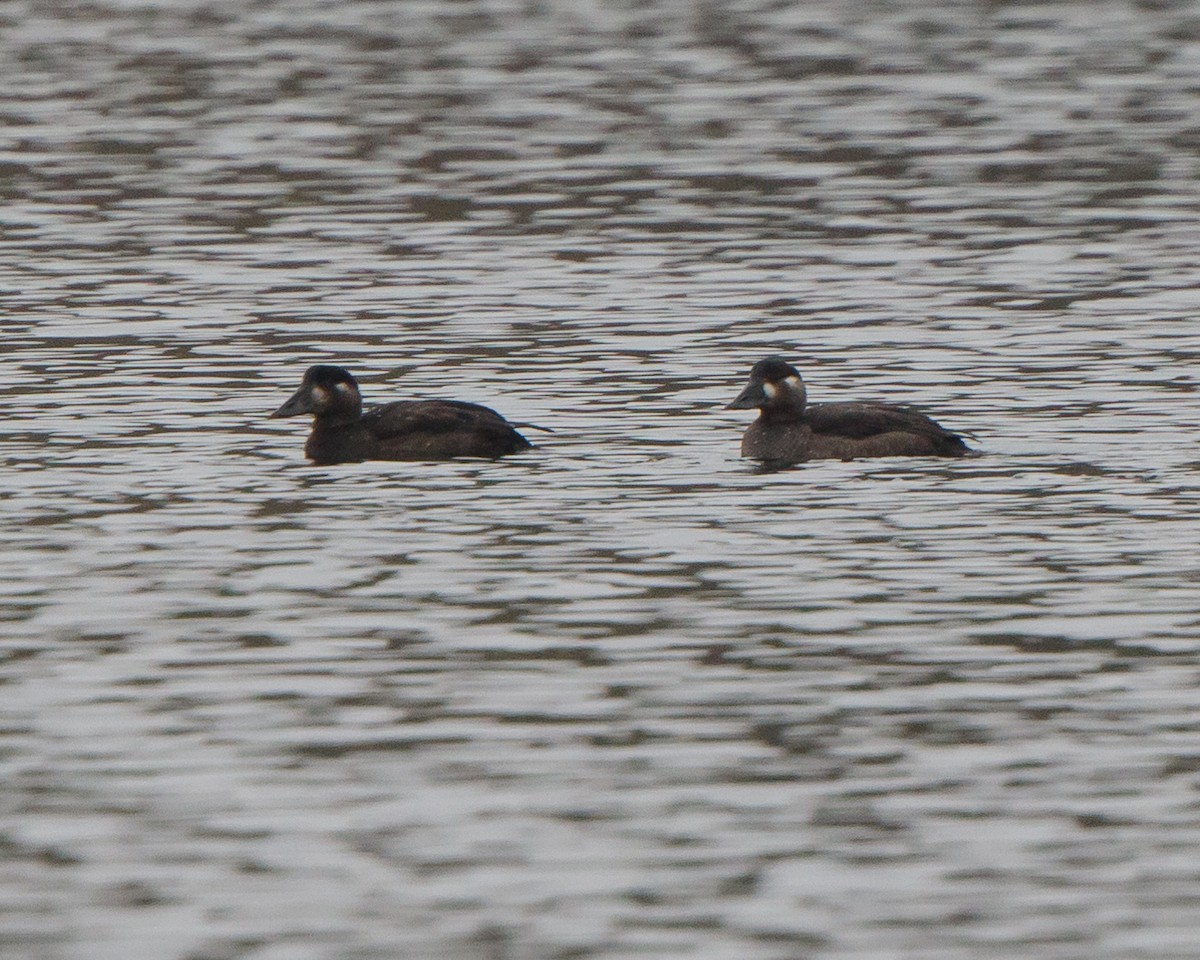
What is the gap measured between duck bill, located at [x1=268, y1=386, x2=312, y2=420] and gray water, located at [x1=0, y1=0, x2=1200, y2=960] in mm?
316

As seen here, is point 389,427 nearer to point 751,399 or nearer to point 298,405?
point 298,405

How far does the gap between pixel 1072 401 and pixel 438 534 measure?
6210 millimetres

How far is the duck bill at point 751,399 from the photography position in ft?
65.3

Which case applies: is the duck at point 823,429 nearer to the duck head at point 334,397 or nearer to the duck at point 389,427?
the duck at point 389,427

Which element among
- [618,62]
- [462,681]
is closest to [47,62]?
[618,62]

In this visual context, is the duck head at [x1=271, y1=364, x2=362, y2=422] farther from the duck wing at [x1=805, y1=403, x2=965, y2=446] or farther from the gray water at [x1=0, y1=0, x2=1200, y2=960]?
the duck wing at [x1=805, y1=403, x2=965, y2=446]

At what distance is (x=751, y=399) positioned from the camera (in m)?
20.0

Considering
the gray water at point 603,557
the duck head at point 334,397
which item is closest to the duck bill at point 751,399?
the gray water at point 603,557

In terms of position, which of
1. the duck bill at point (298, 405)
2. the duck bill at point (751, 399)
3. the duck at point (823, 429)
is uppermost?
the duck bill at point (298, 405)

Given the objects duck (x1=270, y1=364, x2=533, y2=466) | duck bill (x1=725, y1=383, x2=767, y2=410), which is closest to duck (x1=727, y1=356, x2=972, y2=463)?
duck bill (x1=725, y1=383, x2=767, y2=410)

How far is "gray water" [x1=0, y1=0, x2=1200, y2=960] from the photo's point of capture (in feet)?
35.8

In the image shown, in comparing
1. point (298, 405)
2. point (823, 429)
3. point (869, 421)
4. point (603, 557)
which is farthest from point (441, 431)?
point (603, 557)

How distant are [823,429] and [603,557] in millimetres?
3664

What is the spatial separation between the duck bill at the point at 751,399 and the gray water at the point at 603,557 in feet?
1.70
